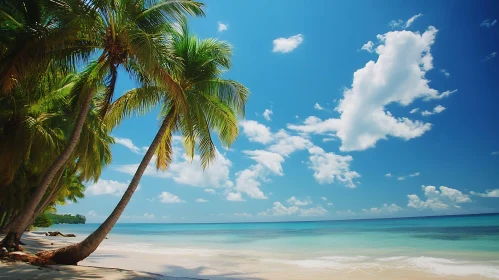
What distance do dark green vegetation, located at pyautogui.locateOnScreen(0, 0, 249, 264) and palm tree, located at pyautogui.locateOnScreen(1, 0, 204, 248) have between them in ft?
0.07

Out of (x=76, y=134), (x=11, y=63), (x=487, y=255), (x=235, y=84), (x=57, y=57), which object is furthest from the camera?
(x=487, y=255)

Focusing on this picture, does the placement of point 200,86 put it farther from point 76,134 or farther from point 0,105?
point 0,105

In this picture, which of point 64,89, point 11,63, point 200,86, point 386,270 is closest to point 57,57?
point 11,63

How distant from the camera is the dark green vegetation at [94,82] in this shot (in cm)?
654

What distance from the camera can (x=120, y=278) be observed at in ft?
21.9

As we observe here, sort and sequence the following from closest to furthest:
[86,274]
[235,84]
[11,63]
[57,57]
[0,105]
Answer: [11,63] → [86,274] → [57,57] → [0,105] → [235,84]

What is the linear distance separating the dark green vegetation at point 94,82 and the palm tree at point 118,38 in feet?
0.07

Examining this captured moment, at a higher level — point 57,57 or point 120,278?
point 57,57

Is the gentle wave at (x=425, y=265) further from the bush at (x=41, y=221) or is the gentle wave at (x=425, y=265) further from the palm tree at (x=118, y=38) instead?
the bush at (x=41, y=221)

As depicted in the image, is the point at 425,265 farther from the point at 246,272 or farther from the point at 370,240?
the point at 370,240

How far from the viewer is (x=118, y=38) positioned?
7.42 m

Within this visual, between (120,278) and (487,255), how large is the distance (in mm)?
13410

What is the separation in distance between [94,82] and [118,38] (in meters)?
1.18

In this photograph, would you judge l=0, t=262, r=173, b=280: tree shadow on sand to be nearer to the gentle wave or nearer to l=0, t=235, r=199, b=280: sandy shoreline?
l=0, t=235, r=199, b=280: sandy shoreline
